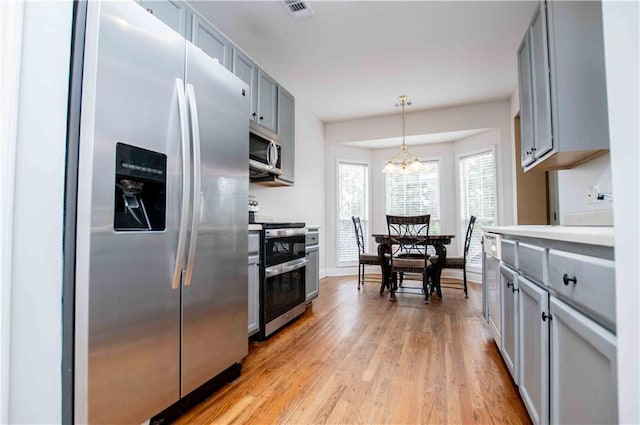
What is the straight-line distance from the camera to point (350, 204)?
5.89m

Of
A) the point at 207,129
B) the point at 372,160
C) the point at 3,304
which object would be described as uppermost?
the point at 372,160

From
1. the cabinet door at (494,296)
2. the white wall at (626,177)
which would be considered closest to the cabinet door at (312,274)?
the cabinet door at (494,296)

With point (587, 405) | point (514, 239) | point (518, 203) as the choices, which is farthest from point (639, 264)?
point (518, 203)

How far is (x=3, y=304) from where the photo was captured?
66 cm

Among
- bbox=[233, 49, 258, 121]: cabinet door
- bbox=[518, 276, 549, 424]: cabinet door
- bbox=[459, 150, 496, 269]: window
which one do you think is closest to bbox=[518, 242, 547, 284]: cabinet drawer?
bbox=[518, 276, 549, 424]: cabinet door

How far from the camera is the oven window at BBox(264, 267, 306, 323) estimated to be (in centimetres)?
250

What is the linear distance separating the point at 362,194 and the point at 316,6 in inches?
148

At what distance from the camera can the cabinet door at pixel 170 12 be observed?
1.93 metres

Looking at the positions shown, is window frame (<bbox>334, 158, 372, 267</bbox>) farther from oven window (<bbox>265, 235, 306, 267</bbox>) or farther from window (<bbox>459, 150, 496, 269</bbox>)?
oven window (<bbox>265, 235, 306, 267</bbox>)

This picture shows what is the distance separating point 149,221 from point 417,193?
513 centimetres

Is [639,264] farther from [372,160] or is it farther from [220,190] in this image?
[372,160]

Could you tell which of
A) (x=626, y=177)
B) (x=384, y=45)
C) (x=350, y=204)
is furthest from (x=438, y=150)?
(x=626, y=177)

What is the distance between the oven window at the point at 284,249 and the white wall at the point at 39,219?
1.67 m

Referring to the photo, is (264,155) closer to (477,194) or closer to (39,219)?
(39,219)
